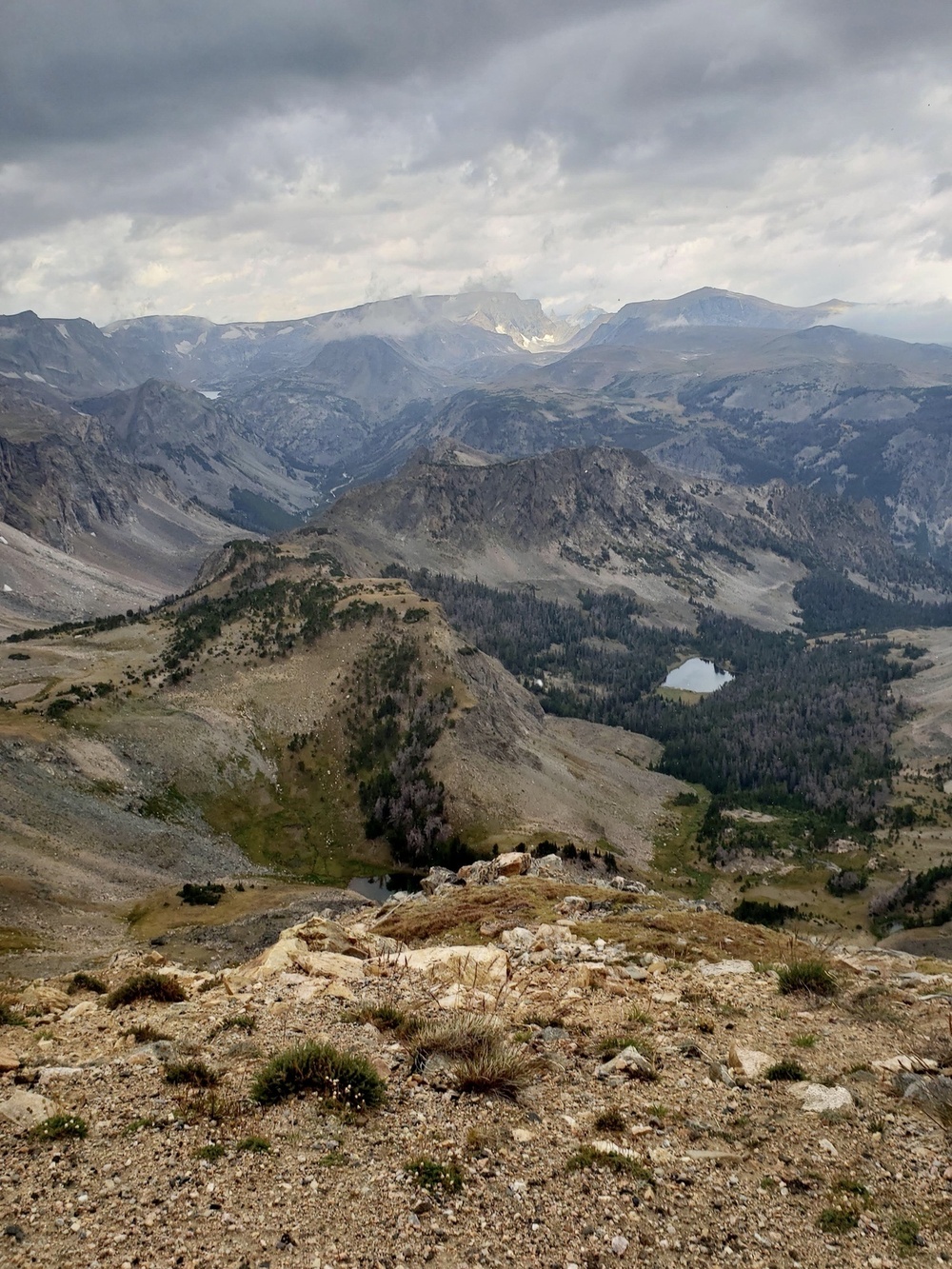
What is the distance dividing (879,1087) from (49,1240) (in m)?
15.0

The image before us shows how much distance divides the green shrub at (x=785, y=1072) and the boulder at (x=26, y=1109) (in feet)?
46.3

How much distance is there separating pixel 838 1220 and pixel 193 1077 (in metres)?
11.4

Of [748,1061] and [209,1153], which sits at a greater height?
[209,1153]

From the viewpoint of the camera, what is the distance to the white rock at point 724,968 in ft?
76.5

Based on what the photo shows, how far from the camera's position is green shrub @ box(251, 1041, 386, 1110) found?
1420 centimetres

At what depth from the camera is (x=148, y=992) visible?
69.1 ft

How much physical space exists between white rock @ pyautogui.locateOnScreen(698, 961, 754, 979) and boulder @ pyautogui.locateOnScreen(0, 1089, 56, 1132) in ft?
57.8

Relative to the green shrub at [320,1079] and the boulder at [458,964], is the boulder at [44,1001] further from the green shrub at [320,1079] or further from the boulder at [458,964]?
the green shrub at [320,1079]

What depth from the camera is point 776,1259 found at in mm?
10766

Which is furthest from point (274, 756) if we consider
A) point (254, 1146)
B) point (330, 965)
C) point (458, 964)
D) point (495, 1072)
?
point (254, 1146)

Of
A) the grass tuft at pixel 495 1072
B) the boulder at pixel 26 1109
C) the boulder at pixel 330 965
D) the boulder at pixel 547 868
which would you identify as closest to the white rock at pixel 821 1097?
the grass tuft at pixel 495 1072

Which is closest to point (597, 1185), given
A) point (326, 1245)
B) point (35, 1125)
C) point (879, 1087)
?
point (326, 1245)

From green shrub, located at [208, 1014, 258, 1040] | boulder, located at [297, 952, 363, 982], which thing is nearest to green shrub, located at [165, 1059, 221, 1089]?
green shrub, located at [208, 1014, 258, 1040]

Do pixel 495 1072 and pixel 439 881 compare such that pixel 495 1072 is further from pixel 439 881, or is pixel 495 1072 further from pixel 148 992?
pixel 439 881
